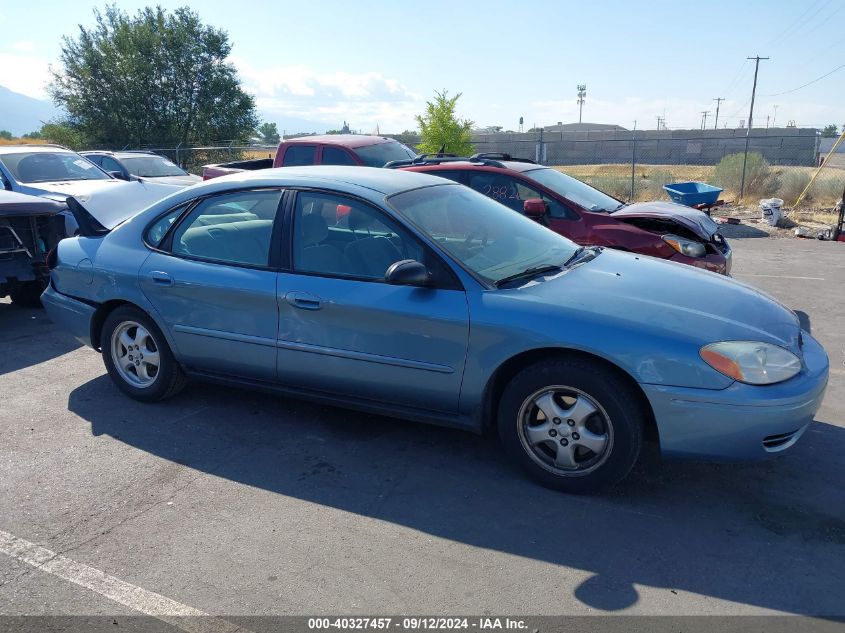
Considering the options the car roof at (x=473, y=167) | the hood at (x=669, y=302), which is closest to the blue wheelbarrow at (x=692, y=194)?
the car roof at (x=473, y=167)

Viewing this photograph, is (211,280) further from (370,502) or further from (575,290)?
(575,290)

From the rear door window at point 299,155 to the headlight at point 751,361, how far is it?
8.59 metres

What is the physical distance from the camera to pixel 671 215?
7480 mm

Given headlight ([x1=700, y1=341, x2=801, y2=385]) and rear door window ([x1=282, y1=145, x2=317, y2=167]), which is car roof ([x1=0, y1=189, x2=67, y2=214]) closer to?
rear door window ([x1=282, y1=145, x2=317, y2=167])

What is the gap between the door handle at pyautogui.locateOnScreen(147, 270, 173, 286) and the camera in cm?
470

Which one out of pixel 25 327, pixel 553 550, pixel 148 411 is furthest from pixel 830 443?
pixel 25 327

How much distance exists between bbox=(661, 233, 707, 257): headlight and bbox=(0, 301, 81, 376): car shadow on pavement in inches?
225

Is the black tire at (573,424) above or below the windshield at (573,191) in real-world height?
below

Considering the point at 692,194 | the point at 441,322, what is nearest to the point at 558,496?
the point at 441,322

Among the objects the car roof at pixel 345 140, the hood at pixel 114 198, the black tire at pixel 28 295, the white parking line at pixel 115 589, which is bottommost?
the white parking line at pixel 115 589

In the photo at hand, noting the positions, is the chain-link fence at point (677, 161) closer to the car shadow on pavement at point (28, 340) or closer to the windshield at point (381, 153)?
the windshield at point (381, 153)

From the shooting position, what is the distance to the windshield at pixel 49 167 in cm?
1001

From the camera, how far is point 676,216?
7.46 m

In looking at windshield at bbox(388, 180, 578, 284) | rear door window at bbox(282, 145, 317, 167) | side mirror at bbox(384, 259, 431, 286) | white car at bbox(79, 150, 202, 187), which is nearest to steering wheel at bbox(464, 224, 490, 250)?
windshield at bbox(388, 180, 578, 284)
